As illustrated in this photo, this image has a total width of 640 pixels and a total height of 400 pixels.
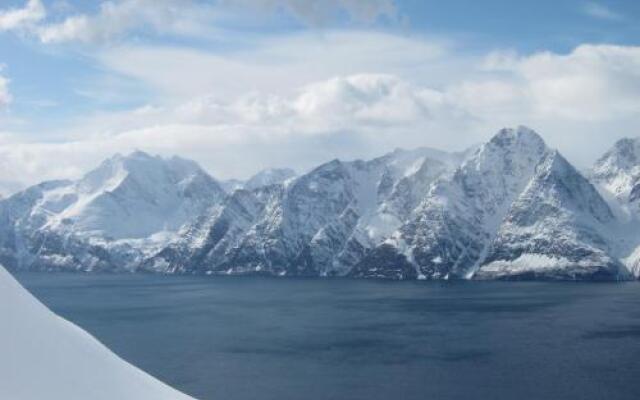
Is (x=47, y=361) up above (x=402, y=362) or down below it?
above

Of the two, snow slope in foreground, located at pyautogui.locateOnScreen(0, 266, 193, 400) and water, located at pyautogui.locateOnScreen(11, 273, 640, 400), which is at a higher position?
snow slope in foreground, located at pyautogui.locateOnScreen(0, 266, 193, 400)

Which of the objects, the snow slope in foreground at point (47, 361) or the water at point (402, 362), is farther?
the water at point (402, 362)

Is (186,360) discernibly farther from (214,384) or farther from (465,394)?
(465,394)

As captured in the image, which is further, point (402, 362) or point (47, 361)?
point (402, 362)

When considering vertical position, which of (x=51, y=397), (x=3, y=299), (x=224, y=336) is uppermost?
(x=3, y=299)

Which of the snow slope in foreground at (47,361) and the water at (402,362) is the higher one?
the snow slope in foreground at (47,361)

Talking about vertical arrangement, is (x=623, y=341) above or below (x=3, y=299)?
below

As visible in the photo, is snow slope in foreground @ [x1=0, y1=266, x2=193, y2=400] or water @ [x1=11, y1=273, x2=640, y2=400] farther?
water @ [x1=11, y1=273, x2=640, y2=400]

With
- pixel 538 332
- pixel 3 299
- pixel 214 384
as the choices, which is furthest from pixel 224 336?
pixel 3 299
